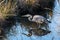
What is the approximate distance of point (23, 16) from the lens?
4508mm

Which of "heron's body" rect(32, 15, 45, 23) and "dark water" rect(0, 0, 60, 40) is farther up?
"heron's body" rect(32, 15, 45, 23)

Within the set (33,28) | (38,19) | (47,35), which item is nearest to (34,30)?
(33,28)

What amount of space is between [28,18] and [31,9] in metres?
0.30

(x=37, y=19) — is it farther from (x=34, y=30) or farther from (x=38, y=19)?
(x=34, y=30)

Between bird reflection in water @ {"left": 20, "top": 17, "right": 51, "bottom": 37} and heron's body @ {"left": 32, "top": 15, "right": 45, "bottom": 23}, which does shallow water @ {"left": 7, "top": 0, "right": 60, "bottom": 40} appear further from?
heron's body @ {"left": 32, "top": 15, "right": 45, "bottom": 23}

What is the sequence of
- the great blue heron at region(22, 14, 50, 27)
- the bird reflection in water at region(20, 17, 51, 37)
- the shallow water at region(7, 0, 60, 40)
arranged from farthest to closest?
the great blue heron at region(22, 14, 50, 27), the bird reflection in water at region(20, 17, 51, 37), the shallow water at region(7, 0, 60, 40)

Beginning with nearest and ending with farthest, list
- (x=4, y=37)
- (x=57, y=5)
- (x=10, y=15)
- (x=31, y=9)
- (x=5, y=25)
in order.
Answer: (x=4, y=37), (x=5, y=25), (x=10, y=15), (x=31, y=9), (x=57, y=5)

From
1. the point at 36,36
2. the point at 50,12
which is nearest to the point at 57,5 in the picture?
the point at 50,12

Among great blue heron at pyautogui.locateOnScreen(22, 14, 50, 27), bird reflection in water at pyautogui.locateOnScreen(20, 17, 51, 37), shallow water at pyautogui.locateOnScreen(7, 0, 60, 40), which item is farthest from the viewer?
great blue heron at pyautogui.locateOnScreen(22, 14, 50, 27)

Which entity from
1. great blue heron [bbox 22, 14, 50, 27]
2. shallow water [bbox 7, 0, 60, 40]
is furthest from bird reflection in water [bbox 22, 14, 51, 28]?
shallow water [bbox 7, 0, 60, 40]

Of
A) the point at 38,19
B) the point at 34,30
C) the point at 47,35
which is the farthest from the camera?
the point at 38,19

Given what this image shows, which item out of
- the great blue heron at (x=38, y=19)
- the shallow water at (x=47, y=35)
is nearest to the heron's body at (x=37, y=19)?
the great blue heron at (x=38, y=19)

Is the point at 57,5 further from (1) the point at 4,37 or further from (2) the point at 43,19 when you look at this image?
(1) the point at 4,37

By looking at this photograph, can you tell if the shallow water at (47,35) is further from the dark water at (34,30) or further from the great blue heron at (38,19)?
the great blue heron at (38,19)
